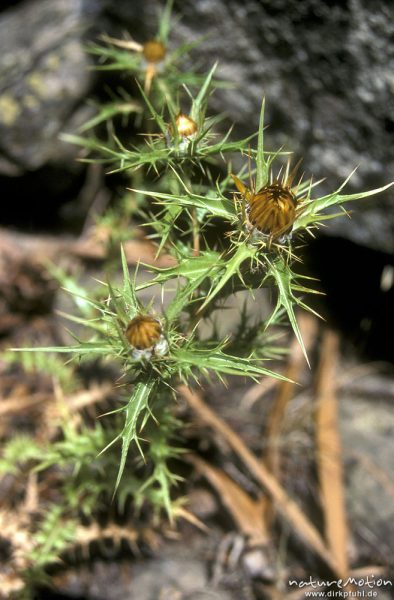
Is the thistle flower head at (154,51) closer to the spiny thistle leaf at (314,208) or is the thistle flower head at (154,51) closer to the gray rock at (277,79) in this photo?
the gray rock at (277,79)

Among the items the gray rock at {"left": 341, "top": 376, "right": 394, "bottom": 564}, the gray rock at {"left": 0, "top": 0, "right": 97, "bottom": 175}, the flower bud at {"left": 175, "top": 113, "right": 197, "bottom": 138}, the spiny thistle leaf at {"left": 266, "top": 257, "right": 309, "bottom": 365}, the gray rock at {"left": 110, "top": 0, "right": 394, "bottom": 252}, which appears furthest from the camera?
the gray rock at {"left": 0, "top": 0, "right": 97, "bottom": 175}

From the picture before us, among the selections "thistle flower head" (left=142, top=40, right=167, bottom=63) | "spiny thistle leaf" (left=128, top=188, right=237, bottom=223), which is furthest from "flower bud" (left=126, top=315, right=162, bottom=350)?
"thistle flower head" (left=142, top=40, right=167, bottom=63)

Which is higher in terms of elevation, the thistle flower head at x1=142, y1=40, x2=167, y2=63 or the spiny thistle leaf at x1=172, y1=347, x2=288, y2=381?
the thistle flower head at x1=142, y1=40, x2=167, y2=63


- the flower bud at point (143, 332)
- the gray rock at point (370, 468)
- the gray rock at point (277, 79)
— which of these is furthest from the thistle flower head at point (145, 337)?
the gray rock at point (370, 468)

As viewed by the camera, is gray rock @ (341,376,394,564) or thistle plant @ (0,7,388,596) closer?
thistle plant @ (0,7,388,596)

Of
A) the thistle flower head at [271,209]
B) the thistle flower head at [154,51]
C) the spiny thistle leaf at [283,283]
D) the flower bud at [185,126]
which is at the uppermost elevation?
the thistle flower head at [154,51]

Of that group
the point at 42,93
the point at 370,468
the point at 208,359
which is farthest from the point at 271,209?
the point at 42,93

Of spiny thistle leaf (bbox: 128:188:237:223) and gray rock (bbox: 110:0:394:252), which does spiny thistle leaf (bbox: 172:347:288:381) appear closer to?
spiny thistle leaf (bbox: 128:188:237:223)

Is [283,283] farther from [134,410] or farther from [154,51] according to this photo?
[154,51]

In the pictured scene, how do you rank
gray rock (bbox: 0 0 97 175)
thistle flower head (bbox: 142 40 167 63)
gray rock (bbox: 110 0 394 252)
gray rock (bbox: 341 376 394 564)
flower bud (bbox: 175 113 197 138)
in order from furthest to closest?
gray rock (bbox: 0 0 97 175)
gray rock (bbox: 341 376 394 564)
gray rock (bbox: 110 0 394 252)
thistle flower head (bbox: 142 40 167 63)
flower bud (bbox: 175 113 197 138)

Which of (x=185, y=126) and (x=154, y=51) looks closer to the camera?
(x=185, y=126)

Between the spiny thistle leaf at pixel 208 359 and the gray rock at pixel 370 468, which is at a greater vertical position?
the spiny thistle leaf at pixel 208 359

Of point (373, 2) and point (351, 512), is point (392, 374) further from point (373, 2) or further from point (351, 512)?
point (373, 2)
